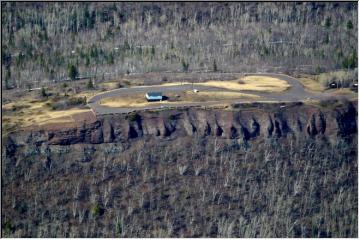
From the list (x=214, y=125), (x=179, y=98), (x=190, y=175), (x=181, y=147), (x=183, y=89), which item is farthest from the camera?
(x=183, y=89)

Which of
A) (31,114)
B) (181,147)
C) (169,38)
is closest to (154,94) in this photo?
(181,147)

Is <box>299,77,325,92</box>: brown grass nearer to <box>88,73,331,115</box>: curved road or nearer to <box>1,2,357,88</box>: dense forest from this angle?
<box>88,73,331,115</box>: curved road

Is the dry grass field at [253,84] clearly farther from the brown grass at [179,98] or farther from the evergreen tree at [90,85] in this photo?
the evergreen tree at [90,85]

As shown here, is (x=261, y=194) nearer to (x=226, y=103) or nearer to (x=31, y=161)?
(x=226, y=103)

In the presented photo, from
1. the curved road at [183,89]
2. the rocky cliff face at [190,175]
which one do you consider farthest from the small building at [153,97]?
the rocky cliff face at [190,175]

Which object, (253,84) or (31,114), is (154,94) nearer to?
(31,114)

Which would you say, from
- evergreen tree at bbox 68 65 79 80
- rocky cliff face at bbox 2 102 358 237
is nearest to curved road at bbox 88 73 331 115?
rocky cliff face at bbox 2 102 358 237

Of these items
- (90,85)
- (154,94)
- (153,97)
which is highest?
(90,85)
